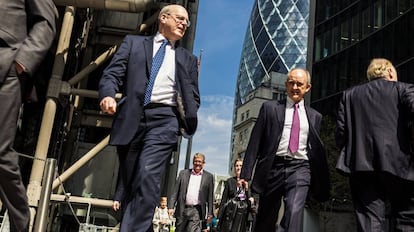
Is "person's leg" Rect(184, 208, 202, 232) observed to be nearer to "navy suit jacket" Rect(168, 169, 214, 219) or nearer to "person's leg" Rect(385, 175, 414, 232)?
"navy suit jacket" Rect(168, 169, 214, 219)

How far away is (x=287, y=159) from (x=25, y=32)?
2809 millimetres

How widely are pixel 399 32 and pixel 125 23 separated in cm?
2096

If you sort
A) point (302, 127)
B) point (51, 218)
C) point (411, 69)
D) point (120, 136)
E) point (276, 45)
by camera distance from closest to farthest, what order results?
point (120, 136)
point (302, 127)
point (51, 218)
point (411, 69)
point (276, 45)

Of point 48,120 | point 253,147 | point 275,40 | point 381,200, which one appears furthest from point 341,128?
point 275,40

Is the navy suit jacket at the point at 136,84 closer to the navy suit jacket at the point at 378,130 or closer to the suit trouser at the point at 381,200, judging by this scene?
the navy suit jacket at the point at 378,130

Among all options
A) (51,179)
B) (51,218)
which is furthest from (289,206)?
(51,218)

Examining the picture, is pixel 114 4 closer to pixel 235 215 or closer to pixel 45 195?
pixel 235 215

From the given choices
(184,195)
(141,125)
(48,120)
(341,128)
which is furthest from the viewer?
(48,120)

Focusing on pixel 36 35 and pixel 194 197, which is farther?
pixel 194 197

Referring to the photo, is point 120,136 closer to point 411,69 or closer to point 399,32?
point 411,69

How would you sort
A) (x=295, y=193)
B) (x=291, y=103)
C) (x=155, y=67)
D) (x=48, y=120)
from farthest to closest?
(x=48, y=120) → (x=291, y=103) → (x=295, y=193) → (x=155, y=67)

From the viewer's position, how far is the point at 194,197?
9375 millimetres

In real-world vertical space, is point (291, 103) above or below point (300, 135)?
above

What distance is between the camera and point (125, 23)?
1762 centimetres
